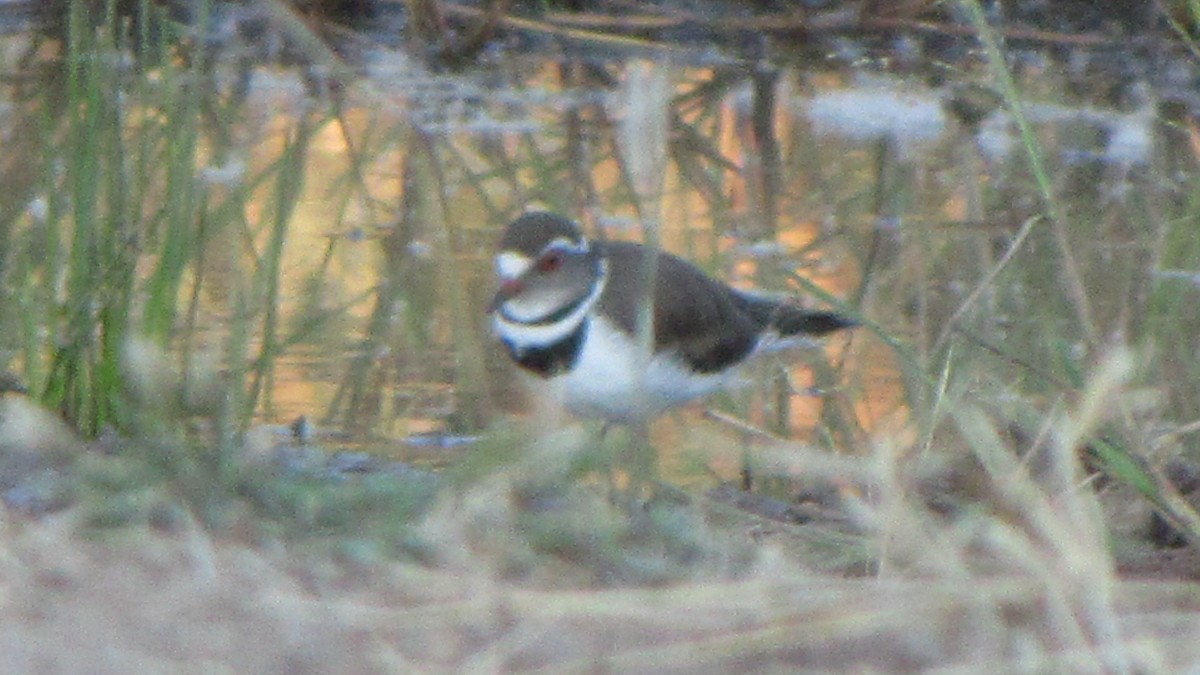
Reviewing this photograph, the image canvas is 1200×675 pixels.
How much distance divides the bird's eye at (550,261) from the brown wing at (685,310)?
0.37 ft

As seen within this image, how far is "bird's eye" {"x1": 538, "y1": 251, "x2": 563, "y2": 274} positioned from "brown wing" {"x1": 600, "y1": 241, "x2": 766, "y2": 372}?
0.37ft

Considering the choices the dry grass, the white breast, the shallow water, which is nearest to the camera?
the dry grass

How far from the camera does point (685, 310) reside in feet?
13.3

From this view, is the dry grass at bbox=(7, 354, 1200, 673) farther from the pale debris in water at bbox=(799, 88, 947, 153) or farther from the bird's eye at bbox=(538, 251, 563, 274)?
the pale debris in water at bbox=(799, 88, 947, 153)

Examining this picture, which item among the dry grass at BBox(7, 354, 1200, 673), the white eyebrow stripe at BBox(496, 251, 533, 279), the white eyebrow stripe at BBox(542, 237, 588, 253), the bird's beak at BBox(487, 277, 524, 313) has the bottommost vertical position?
the dry grass at BBox(7, 354, 1200, 673)

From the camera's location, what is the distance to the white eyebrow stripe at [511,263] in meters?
4.01

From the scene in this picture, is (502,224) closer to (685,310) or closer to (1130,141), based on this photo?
(685,310)

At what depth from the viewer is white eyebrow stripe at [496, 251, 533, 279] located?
401 cm

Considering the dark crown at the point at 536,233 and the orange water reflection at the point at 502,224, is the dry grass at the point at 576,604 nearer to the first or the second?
the orange water reflection at the point at 502,224

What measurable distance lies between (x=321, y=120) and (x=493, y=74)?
146 cm

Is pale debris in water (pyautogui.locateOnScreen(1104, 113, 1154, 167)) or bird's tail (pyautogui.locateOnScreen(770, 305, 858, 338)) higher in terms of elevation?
pale debris in water (pyautogui.locateOnScreen(1104, 113, 1154, 167))

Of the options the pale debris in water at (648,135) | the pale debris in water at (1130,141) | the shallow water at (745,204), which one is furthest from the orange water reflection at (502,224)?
the pale debris in water at (1130,141)

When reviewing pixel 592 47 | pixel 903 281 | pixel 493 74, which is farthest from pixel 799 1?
pixel 903 281

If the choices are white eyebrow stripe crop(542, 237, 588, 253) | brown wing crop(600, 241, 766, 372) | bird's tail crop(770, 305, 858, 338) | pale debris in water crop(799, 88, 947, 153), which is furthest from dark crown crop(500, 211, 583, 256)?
pale debris in water crop(799, 88, 947, 153)
